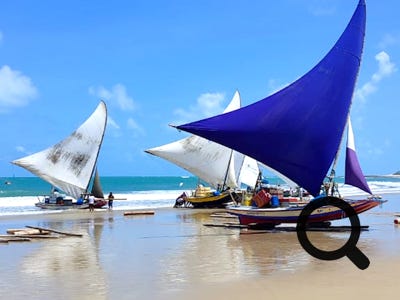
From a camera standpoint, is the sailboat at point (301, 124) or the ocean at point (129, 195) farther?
the ocean at point (129, 195)

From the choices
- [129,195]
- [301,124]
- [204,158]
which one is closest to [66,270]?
[301,124]

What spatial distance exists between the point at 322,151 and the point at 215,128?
152 inches

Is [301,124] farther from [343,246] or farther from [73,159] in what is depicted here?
[73,159]

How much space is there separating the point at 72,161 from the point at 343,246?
31.3 metres

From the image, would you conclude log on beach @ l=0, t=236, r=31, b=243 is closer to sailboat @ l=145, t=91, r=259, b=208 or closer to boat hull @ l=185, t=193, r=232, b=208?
boat hull @ l=185, t=193, r=232, b=208

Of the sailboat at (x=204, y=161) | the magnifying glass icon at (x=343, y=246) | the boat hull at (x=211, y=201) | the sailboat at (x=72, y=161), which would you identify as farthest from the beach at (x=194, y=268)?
the sailboat at (x=72, y=161)

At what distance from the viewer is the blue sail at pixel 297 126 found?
20.1 metres

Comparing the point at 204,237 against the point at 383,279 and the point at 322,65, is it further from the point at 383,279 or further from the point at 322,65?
the point at 383,279

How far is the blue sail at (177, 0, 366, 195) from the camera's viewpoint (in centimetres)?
2008

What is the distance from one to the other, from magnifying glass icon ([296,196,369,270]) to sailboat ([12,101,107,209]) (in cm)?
2515

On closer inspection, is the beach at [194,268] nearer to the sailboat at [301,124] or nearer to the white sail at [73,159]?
the sailboat at [301,124]

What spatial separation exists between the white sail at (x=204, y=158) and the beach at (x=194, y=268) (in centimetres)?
2244

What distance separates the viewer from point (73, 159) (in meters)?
45.7

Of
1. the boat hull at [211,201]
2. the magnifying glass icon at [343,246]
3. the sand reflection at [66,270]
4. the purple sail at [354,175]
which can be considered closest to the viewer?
the sand reflection at [66,270]
